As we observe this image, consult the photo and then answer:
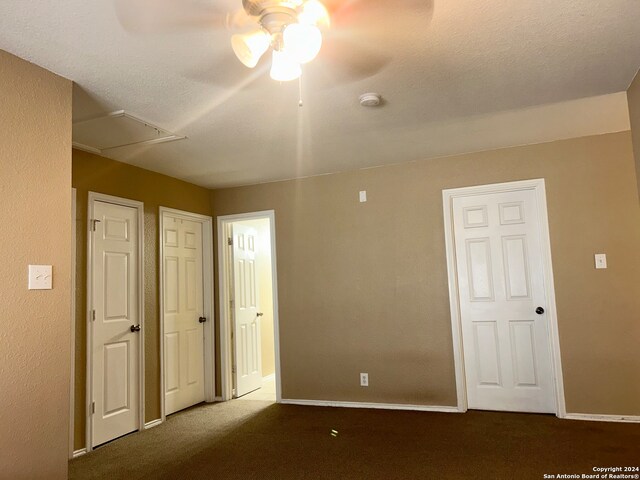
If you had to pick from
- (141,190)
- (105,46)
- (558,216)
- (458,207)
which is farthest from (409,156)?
(105,46)

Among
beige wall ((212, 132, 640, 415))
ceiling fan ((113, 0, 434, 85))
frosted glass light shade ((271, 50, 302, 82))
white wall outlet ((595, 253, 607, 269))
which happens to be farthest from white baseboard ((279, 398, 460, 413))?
frosted glass light shade ((271, 50, 302, 82))

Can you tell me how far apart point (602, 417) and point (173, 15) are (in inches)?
163

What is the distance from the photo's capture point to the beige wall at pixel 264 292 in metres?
6.12

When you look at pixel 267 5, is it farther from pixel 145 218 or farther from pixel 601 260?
pixel 601 260

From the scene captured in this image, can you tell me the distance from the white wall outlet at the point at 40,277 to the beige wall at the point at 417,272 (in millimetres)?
2845

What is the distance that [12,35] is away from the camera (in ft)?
6.88

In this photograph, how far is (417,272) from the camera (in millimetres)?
4508

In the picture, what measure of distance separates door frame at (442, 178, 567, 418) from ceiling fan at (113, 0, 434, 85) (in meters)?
2.25

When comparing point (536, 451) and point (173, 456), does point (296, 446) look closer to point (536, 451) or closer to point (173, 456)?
point (173, 456)

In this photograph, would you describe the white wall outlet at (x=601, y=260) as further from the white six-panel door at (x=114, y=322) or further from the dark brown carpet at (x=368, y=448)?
the white six-panel door at (x=114, y=322)

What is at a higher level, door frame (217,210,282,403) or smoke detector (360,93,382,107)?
smoke detector (360,93,382,107)

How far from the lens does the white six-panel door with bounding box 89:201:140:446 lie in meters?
3.79

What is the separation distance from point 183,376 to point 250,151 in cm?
240

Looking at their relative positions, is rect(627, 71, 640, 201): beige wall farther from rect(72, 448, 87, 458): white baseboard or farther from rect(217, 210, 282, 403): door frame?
Answer: rect(72, 448, 87, 458): white baseboard
